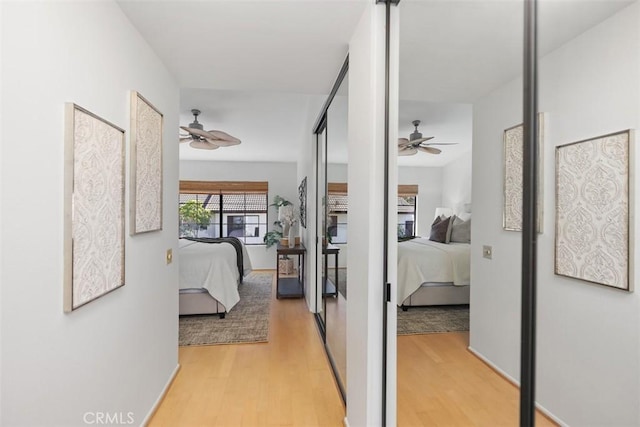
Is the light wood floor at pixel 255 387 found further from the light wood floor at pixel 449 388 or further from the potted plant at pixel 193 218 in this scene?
the potted plant at pixel 193 218

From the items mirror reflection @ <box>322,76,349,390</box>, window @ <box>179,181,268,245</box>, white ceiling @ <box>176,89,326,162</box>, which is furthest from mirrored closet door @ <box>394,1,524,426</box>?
window @ <box>179,181,268,245</box>

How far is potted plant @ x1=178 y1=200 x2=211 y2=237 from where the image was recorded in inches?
263

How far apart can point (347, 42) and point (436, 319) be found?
1.58m

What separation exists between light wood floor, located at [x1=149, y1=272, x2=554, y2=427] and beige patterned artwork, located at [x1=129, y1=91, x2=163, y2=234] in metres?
1.22

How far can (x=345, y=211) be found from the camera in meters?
2.26

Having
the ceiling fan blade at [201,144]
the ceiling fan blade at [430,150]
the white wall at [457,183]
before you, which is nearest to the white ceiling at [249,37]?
the ceiling fan blade at [430,150]

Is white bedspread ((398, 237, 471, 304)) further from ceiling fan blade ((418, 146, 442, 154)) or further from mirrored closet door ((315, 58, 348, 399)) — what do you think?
mirrored closet door ((315, 58, 348, 399))

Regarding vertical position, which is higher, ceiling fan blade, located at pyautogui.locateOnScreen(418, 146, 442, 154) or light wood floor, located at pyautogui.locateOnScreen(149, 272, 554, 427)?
ceiling fan blade, located at pyautogui.locateOnScreen(418, 146, 442, 154)

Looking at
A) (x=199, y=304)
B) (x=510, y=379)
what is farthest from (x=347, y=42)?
(x=199, y=304)

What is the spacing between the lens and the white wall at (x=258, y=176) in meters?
6.94

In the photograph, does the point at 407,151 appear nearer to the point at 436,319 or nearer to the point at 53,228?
the point at 436,319

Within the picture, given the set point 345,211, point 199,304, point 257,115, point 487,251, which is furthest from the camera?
point 257,115

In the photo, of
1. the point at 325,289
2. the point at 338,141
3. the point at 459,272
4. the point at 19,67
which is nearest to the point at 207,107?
the point at 338,141

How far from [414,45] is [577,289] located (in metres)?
1.08
